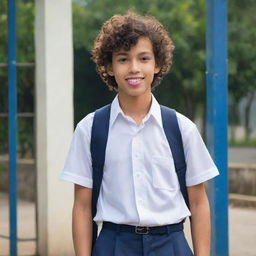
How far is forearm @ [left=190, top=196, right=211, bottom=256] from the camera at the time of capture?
9.10ft

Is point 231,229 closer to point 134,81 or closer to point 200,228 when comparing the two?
point 200,228

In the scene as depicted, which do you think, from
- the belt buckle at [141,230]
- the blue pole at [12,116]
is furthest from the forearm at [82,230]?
the blue pole at [12,116]

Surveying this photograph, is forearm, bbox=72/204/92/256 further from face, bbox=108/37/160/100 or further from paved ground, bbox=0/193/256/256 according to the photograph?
paved ground, bbox=0/193/256/256

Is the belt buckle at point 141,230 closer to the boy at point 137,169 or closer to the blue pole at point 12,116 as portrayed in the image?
the boy at point 137,169

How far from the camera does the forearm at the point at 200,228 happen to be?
277 centimetres

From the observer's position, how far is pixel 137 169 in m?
2.70

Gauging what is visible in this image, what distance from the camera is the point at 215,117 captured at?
4.88m

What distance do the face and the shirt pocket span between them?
0.24 metres

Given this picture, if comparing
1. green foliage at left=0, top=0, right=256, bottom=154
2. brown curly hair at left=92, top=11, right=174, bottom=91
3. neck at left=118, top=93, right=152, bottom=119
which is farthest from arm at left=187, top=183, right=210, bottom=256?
green foliage at left=0, top=0, right=256, bottom=154

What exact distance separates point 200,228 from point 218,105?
7.19 feet

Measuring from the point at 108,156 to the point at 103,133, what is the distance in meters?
0.08

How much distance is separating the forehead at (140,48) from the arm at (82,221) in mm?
483

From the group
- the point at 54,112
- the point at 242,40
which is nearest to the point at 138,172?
the point at 54,112

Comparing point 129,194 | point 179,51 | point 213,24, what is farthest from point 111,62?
point 179,51
